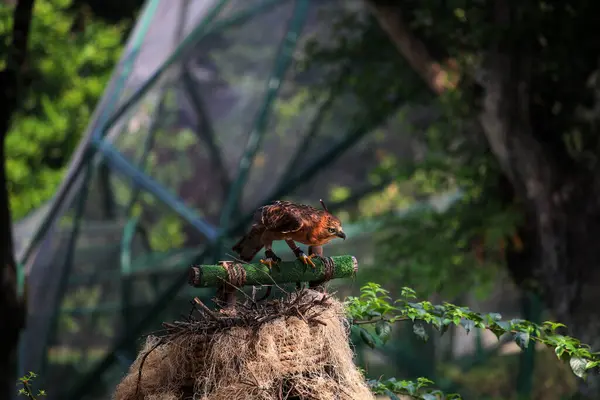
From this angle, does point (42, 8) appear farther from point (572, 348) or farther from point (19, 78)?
point (572, 348)

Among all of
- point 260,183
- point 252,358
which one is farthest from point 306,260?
point 260,183

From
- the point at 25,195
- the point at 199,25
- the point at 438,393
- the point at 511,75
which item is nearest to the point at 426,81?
the point at 511,75

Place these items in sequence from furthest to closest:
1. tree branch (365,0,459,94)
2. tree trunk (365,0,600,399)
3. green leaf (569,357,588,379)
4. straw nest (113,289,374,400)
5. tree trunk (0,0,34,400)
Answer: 1. tree branch (365,0,459,94)
2. tree trunk (0,0,34,400)
3. tree trunk (365,0,600,399)
4. green leaf (569,357,588,379)
5. straw nest (113,289,374,400)

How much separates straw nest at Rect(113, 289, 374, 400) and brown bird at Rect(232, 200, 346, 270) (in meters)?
0.16

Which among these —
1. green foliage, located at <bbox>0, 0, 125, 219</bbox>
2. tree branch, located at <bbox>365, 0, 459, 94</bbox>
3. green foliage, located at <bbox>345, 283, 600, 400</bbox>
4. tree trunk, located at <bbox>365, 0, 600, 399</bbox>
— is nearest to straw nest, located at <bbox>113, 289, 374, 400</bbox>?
green foliage, located at <bbox>345, 283, 600, 400</bbox>

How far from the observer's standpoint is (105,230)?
23.9 feet

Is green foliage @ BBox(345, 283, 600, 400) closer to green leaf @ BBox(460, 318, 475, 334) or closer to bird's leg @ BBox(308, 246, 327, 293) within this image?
green leaf @ BBox(460, 318, 475, 334)

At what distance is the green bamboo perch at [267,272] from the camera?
2.23 m

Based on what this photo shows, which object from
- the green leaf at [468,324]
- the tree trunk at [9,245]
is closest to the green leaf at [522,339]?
the green leaf at [468,324]

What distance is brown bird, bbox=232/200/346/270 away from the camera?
2369mm

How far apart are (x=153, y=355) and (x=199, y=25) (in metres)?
5.37

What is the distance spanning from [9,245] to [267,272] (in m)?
4.08

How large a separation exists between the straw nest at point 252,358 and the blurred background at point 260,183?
154 inches

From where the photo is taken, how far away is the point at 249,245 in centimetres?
243
